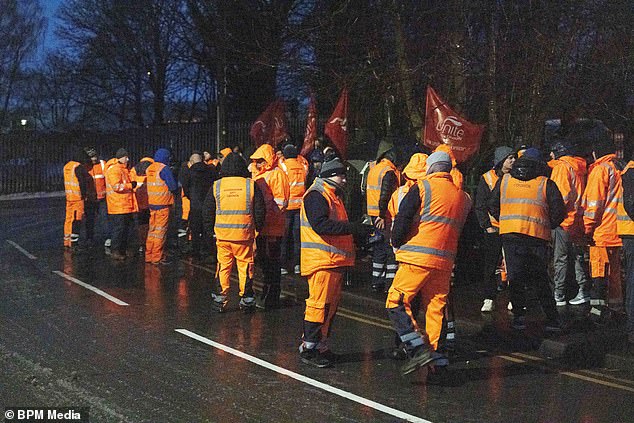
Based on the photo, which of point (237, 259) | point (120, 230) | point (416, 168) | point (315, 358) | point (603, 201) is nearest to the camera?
point (315, 358)

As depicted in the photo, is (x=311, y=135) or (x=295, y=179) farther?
(x=311, y=135)

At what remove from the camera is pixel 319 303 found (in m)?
8.62

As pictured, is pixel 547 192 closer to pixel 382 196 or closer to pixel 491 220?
pixel 491 220

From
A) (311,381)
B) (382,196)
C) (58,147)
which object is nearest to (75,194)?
(382,196)

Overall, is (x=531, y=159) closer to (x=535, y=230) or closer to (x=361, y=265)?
(x=535, y=230)

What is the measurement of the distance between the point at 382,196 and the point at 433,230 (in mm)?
4127

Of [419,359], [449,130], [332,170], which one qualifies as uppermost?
[449,130]

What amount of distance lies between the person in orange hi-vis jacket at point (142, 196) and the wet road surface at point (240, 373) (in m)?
4.32

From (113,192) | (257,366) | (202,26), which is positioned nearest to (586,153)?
(257,366)

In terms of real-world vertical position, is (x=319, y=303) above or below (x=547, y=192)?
below

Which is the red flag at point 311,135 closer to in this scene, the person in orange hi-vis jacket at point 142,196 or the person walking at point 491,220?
the person in orange hi-vis jacket at point 142,196

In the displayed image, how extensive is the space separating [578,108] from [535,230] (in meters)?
6.26

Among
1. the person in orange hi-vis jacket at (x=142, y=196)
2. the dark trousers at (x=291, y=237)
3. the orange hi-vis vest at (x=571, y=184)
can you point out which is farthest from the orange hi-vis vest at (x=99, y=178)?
the orange hi-vis vest at (x=571, y=184)

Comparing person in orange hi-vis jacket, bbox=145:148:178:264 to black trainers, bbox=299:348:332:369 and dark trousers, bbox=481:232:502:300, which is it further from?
black trainers, bbox=299:348:332:369
